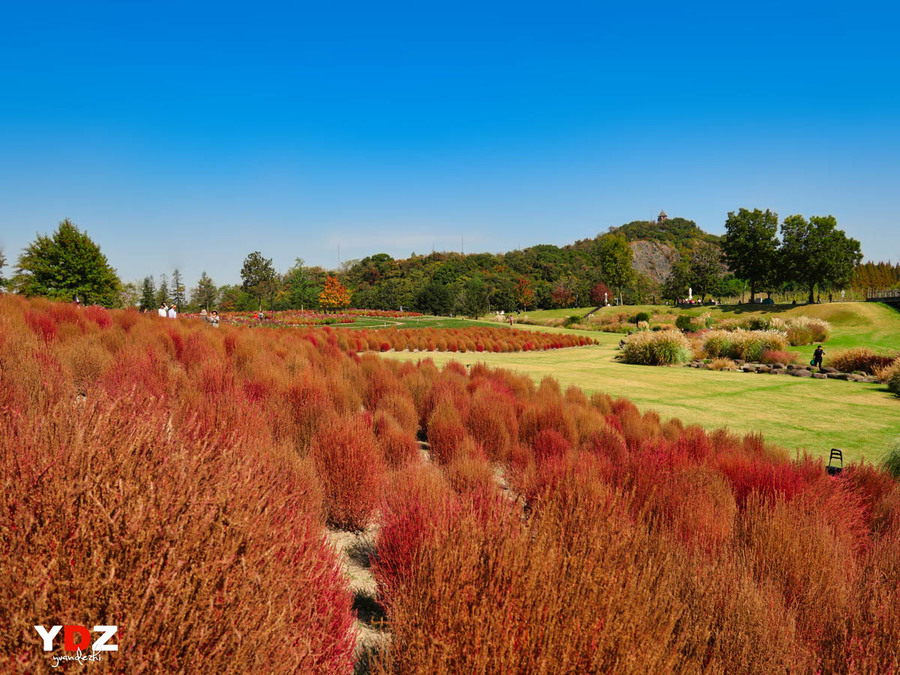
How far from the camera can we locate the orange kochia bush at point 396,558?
→ 4.49 feet

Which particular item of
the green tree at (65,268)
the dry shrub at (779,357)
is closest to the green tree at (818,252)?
the dry shrub at (779,357)

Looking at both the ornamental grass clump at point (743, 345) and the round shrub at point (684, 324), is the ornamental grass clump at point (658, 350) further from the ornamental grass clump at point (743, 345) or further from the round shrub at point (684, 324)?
the round shrub at point (684, 324)

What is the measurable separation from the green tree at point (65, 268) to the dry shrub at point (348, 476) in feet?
127

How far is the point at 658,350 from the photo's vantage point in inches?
720

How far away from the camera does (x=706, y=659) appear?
2.13 m

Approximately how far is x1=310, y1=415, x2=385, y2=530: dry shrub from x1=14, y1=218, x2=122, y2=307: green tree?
38784 mm

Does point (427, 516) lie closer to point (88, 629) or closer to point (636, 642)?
point (636, 642)

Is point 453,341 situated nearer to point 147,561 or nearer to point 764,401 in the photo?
point 764,401

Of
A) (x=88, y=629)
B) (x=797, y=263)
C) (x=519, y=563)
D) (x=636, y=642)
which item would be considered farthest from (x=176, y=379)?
(x=797, y=263)

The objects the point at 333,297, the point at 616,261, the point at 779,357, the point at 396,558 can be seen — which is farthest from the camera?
the point at 616,261

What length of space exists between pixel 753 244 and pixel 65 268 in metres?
64.9

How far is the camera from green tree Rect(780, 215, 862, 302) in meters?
42.0

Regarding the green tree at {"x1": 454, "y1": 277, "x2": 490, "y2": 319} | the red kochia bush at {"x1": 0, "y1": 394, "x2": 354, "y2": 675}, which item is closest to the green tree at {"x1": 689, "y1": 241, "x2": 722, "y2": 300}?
the green tree at {"x1": 454, "y1": 277, "x2": 490, "y2": 319}

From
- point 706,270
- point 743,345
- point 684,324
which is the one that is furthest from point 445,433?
point 706,270
